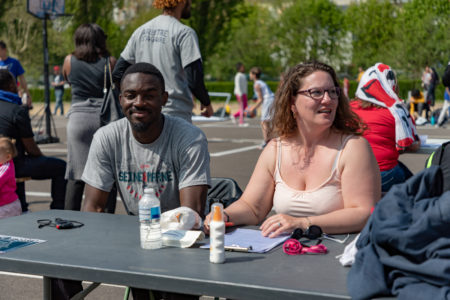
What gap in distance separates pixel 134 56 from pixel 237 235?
9.54 ft

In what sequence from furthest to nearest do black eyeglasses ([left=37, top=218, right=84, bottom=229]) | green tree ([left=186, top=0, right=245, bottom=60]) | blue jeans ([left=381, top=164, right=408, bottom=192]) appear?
green tree ([left=186, top=0, right=245, bottom=60]) → blue jeans ([left=381, top=164, right=408, bottom=192]) → black eyeglasses ([left=37, top=218, right=84, bottom=229])

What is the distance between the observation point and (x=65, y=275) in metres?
2.24

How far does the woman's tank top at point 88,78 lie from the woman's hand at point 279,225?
11.1 feet

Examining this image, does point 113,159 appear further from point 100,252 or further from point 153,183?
point 100,252

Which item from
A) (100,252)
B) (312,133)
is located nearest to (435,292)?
(100,252)

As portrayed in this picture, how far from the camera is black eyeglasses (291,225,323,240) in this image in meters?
2.58

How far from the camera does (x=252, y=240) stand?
2.60 meters

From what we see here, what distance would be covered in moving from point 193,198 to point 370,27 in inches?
1844

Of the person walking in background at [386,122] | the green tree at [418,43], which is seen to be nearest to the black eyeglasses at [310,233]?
the person walking in background at [386,122]

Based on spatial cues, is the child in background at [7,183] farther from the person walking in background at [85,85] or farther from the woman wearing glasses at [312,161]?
the woman wearing glasses at [312,161]

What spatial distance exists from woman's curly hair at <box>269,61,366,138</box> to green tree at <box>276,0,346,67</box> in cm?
4726

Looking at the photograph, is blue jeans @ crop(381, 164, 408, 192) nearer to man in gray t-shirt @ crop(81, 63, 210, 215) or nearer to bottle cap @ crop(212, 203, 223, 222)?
man in gray t-shirt @ crop(81, 63, 210, 215)

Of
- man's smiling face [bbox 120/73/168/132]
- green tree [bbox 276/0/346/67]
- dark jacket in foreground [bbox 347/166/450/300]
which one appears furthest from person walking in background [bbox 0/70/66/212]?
green tree [bbox 276/0/346/67]

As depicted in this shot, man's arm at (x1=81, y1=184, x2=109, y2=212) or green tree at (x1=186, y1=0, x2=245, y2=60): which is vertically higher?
green tree at (x1=186, y1=0, x2=245, y2=60)
